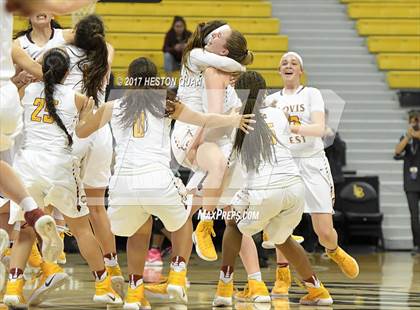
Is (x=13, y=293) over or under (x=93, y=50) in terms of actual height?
under

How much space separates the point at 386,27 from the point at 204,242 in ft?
31.2

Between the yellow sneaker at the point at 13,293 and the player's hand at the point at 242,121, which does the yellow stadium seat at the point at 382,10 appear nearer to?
the player's hand at the point at 242,121

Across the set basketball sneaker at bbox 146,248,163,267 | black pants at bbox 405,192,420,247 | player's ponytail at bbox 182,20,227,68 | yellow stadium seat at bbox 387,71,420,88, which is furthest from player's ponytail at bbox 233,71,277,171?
yellow stadium seat at bbox 387,71,420,88

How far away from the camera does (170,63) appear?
14.6m

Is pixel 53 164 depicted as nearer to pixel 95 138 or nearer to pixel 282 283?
pixel 95 138

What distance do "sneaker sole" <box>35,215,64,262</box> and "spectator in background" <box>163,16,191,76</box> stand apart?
26.3 ft

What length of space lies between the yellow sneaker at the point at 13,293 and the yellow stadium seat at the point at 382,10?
35.1 ft

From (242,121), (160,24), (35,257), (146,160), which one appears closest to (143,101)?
(146,160)

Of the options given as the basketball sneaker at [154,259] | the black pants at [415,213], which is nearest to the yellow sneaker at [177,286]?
the basketball sneaker at [154,259]

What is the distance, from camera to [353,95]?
51.3 ft

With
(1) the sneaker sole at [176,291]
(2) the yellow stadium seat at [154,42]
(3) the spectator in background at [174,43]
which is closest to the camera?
(1) the sneaker sole at [176,291]

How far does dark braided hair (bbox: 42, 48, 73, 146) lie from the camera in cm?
732

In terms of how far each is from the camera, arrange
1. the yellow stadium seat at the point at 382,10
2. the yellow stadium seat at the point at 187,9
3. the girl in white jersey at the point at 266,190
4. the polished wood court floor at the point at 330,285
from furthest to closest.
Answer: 1. the yellow stadium seat at the point at 382,10
2. the yellow stadium seat at the point at 187,9
3. the polished wood court floor at the point at 330,285
4. the girl in white jersey at the point at 266,190

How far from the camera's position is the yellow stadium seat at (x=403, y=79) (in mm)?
15719
